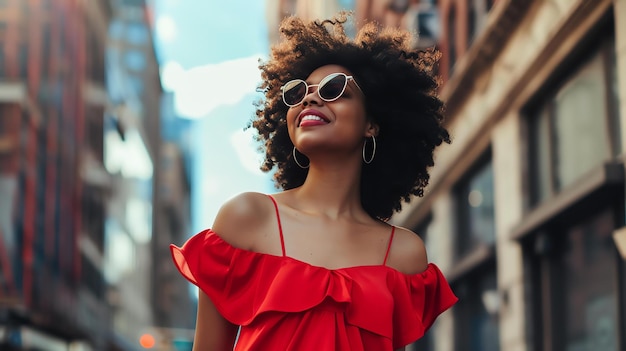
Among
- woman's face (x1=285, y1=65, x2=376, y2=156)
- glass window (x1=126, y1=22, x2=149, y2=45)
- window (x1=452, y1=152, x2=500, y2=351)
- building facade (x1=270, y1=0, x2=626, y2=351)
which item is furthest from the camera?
glass window (x1=126, y1=22, x2=149, y2=45)

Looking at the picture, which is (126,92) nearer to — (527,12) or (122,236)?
(122,236)

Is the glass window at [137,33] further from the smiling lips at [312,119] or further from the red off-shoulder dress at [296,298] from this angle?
the red off-shoulder dress at [296,298]

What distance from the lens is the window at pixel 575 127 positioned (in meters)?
10.3

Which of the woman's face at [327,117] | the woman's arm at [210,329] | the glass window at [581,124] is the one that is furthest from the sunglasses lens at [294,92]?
the glass window at [581,124]

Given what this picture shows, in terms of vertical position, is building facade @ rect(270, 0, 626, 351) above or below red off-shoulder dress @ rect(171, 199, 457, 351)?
above

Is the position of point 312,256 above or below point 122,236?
below

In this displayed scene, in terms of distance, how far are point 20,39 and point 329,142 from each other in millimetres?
42130

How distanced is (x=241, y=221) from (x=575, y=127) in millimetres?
8737

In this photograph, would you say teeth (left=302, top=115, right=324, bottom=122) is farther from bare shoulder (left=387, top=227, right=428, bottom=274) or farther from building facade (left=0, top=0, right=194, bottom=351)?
building facade (left=0, top=0, right=194, bottom=351)

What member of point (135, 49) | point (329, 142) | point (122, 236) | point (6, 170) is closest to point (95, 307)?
point (122, 236)

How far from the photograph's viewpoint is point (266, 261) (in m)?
3.41

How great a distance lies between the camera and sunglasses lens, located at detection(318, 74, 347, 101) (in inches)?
143

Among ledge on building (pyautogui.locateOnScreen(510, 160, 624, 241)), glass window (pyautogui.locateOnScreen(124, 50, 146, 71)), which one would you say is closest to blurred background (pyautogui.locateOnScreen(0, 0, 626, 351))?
ledge on building (pyautogui.locateOnScreen(510, 160, 624, 241))

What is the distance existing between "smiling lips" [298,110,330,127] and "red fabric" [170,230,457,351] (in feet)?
1.57
